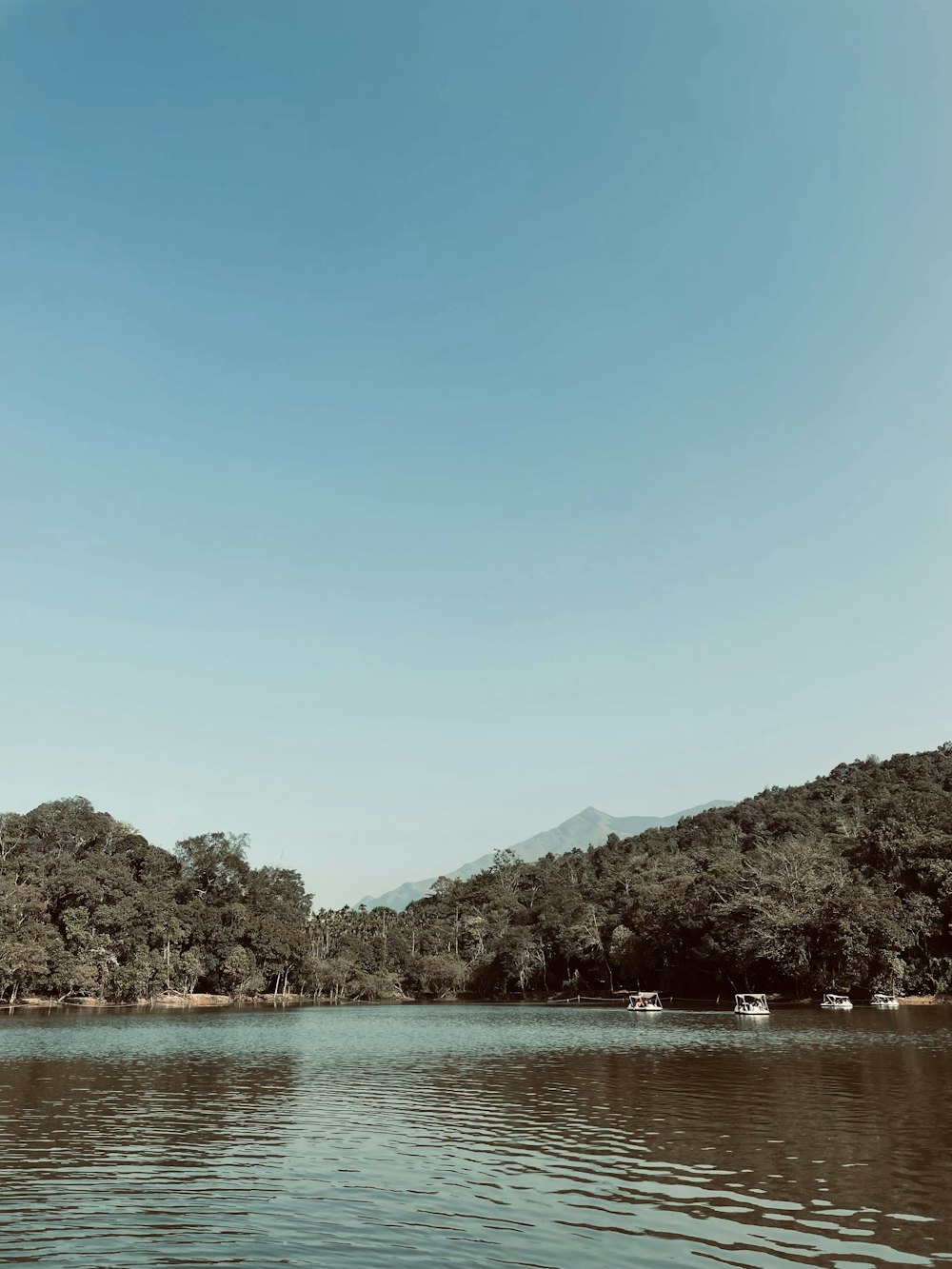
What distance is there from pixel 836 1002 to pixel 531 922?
81.2m

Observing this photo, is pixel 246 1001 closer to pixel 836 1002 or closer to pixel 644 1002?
pixel 644 1002

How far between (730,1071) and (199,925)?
308ft

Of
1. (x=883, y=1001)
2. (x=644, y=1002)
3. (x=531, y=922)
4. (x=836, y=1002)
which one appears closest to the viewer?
(x=836, y=1002)

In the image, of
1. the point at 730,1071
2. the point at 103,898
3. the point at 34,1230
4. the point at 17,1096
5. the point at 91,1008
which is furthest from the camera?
the point at 103,898

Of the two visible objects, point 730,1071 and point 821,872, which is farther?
point 821,872

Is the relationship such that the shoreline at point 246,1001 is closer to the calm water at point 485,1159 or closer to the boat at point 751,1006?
the boat at point 751,1006

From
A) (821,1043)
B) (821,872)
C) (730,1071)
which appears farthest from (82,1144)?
(821,872)

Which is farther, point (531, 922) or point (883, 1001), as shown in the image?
point (531, 922)

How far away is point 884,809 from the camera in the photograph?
9812cm

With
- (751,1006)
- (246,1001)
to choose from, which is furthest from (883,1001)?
(246,1001)

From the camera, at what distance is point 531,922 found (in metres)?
149

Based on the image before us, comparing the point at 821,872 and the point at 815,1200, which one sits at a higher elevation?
the point at 821,872

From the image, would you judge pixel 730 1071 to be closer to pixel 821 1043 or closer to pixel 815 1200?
pixel 821 1043

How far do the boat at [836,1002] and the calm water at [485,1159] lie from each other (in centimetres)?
3250
